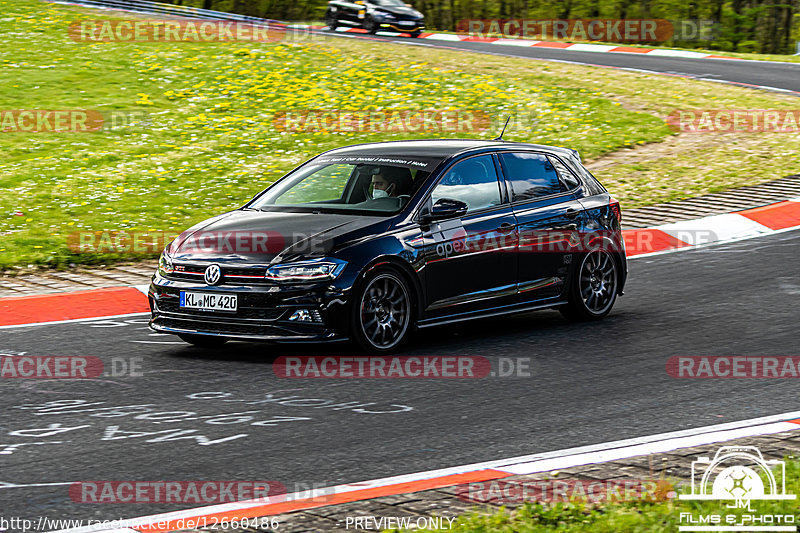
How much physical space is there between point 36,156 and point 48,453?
511 inches

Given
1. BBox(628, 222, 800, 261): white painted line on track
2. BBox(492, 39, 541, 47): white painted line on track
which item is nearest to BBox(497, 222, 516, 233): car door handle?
BBox(628, 222, 800, 261): white painted line on track

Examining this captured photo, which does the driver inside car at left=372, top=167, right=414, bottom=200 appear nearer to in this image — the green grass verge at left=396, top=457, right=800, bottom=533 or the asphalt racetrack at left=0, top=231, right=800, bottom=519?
the asphalt racetrack at left=0, top=231, right=800, bottom=519

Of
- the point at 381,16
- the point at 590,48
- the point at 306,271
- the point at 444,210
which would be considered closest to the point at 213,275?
the point at 306,271

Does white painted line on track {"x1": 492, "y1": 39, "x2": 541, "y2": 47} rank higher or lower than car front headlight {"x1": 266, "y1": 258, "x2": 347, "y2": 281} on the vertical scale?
higher

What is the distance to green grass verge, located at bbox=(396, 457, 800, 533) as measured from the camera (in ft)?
15.5

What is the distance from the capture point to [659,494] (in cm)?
519

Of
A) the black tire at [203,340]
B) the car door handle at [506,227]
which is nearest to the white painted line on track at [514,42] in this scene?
the car door handle at [506,227]

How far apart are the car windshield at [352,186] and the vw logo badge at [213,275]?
1.13m

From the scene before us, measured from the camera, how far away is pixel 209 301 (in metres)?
8.61

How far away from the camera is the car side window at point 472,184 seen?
9.46 meters

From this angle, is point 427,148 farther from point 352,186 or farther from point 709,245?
point 709,245

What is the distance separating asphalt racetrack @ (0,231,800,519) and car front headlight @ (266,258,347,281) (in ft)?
2.23

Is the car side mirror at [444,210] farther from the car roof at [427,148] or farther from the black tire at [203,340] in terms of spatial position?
the black tire at [203,340]

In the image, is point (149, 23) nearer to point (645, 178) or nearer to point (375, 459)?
point (645, 178)
